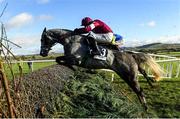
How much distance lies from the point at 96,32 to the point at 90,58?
1005 millimetres

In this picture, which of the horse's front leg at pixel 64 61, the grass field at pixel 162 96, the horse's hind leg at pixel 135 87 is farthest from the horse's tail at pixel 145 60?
the horse's front leg at pixel 64 61

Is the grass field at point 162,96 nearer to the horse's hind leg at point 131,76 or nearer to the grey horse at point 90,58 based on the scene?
the horse's hind leg at point 131,76

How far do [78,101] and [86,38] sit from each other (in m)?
4.60

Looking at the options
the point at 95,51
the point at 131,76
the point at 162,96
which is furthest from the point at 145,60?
the point at 95,51

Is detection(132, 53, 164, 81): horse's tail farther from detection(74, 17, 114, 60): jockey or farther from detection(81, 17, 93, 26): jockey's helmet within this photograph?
detection(81, 17, 93, 26): jockey's helmet

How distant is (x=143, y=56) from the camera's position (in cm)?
1229

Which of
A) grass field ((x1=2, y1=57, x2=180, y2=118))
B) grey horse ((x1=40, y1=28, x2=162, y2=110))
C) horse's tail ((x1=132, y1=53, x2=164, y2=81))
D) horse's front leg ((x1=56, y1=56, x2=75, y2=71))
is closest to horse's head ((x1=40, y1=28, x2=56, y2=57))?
grey horse ((x1=40, y1=28, x2=162, y2=110))

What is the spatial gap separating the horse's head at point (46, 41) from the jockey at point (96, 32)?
85cm

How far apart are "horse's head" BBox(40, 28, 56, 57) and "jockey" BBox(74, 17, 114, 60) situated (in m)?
0.85

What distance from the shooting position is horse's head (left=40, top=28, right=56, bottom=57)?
40.6 feet

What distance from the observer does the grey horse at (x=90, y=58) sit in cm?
1180

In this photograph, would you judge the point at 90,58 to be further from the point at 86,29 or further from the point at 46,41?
the point at 46,41

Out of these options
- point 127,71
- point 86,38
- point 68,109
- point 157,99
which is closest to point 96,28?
point 86,38

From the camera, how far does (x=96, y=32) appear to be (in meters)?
12.5
